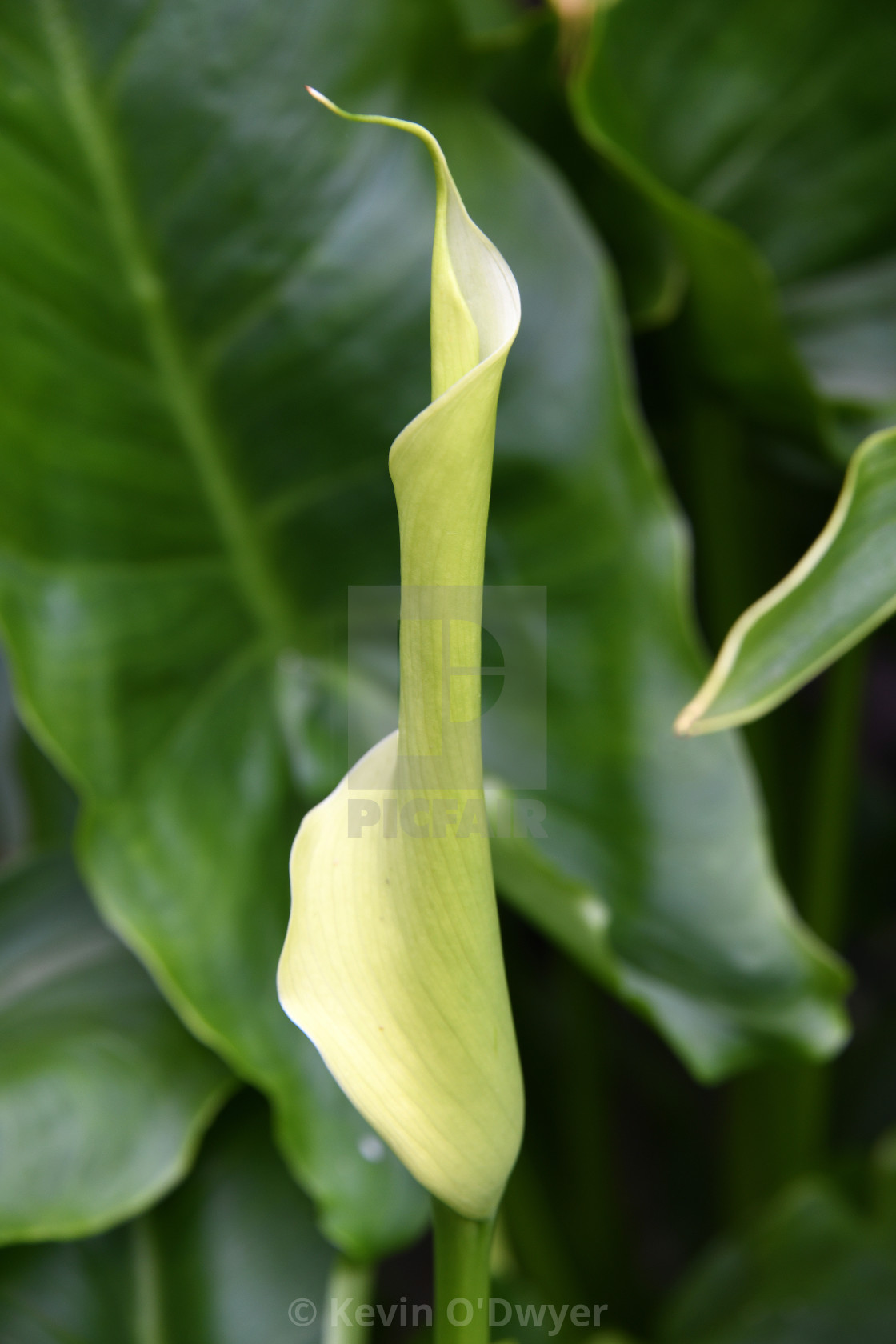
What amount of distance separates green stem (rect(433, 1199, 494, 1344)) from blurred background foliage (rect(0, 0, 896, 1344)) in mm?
146

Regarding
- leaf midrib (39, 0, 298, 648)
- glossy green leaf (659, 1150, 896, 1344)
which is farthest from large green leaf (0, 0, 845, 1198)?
glossy green leaf (659, 1150, 896, 1344)

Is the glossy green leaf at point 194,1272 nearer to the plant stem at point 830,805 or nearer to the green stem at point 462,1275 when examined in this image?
the green stem at point 462,1275

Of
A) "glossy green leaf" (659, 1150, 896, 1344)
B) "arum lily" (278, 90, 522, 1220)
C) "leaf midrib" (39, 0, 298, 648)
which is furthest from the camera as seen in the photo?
"glossy green leaf" (659, 1150, 896, 1344)

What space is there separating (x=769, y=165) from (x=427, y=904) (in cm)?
50

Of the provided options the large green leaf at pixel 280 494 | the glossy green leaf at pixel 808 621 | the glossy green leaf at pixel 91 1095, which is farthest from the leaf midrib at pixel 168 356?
the glossy green leaf at pixel 808 621

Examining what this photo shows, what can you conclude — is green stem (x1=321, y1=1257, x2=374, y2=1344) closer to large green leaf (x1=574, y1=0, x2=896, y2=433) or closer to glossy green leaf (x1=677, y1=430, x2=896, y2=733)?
glossy green leaf (x1=677, y1=430, x2=896, y2=733)

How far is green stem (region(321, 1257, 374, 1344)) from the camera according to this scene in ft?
1.33

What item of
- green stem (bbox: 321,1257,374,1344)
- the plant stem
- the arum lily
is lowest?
green stem (bbox: 321,1257,374,1344)

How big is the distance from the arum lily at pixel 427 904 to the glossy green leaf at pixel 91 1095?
233 mm

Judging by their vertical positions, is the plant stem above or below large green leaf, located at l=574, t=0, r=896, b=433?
below

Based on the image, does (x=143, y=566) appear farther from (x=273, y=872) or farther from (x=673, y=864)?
Answer: (x=673, y=864)

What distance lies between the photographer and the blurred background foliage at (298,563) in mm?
392

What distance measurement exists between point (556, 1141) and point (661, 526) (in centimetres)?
54

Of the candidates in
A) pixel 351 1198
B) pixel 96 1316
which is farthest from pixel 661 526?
pixel 96 1316
